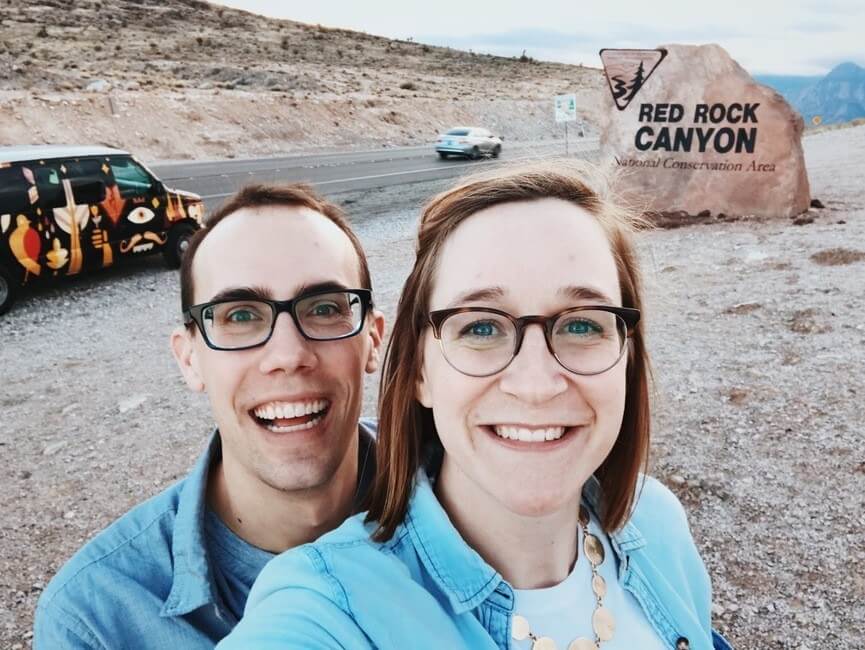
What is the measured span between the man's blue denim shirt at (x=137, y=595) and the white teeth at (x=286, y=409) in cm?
33

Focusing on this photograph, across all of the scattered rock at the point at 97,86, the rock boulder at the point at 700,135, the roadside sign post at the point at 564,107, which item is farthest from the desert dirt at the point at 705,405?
the scattered rock at the point at 97,86

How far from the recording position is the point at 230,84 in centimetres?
3422

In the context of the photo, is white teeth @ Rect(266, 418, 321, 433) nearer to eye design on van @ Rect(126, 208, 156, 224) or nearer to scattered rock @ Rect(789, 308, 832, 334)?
scattered rock @ Rect(789, 308, 832, 334)

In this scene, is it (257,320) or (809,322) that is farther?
(809,322)

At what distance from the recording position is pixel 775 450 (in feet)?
13.8

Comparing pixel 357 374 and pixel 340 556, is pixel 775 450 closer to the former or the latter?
pixel 357 374

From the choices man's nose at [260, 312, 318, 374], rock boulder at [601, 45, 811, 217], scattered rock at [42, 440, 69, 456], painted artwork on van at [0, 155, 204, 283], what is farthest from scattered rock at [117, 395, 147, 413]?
rock boulder at [601, 45, 811, 217]

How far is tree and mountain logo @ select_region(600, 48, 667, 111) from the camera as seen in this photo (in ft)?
35.7

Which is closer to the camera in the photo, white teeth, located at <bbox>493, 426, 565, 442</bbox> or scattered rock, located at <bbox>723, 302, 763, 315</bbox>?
white teeth, located at <bbox>493, 426, 565, 442</bbox>

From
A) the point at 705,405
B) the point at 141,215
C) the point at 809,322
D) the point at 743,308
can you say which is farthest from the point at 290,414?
the point at 141,215

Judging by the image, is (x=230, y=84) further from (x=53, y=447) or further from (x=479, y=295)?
(x=479, y=295)

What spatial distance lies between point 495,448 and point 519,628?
358mm

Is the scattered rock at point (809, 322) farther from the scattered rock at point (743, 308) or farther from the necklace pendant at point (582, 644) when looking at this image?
the necklace pendant at point (582, 644)

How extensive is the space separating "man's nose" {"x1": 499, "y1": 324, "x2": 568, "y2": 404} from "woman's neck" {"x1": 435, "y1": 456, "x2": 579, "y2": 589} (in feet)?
0.79
